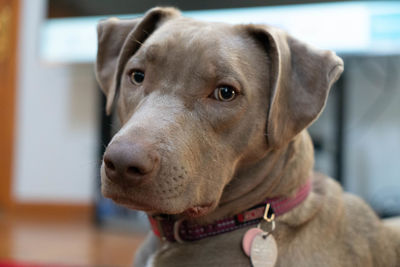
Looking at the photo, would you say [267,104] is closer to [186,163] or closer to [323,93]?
[323,93]

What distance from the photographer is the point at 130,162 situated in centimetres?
103

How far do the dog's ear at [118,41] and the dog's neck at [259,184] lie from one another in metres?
0.48

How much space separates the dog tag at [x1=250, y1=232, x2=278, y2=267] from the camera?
1211 mm

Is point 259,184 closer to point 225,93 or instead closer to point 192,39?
point 225,93

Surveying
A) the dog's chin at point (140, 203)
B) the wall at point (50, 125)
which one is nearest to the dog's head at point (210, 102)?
the dog's chin at point (140, 203)

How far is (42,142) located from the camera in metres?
4.39

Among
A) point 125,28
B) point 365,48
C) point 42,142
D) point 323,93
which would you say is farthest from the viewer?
point 42,142

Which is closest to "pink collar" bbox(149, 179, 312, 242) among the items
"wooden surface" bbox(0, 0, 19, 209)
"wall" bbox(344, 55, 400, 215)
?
"wall" bbox(344, 55, 400, 215)

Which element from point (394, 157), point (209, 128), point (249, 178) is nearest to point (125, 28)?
point (209, 128)

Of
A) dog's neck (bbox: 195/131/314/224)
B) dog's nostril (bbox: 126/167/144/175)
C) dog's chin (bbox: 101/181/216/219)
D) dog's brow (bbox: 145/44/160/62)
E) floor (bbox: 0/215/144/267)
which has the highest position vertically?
dog's brow (bbox: 145/44/160/62)

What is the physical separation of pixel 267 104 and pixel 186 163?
1.01ft

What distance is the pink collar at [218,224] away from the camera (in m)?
1.30

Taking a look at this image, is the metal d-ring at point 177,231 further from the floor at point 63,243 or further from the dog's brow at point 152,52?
the floor at point 63,243

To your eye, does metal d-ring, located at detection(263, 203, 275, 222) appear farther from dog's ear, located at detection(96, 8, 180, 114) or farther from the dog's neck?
dog's ear, located at detection(96, 8, 180, 114)
